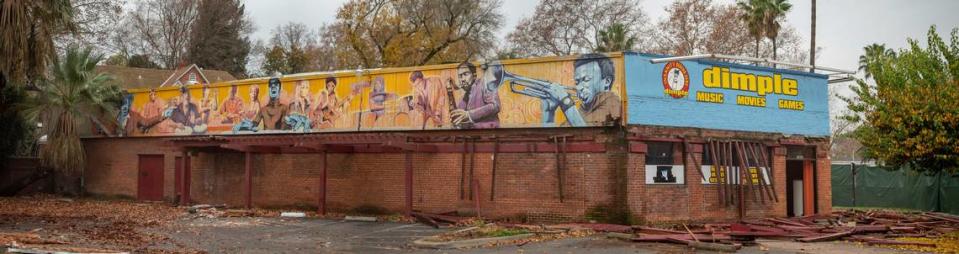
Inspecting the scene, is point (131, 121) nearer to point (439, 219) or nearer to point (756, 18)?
point (439, 219)

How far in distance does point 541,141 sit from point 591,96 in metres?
1.71

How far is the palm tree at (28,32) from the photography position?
20297mm

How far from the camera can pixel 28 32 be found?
2128cm

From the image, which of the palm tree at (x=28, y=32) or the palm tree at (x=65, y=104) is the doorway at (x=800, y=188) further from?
the palm tree at (x=65, y=104)

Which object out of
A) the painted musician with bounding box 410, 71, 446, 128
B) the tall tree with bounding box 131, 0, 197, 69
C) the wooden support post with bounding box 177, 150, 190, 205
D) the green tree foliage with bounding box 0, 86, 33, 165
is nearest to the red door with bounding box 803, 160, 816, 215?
the painted musician with bounding box 410, 71, 446, 128

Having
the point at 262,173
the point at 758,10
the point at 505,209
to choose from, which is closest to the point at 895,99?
the point at 505,209

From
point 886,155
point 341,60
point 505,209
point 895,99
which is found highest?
point 341,60

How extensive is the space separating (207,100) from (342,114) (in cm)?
652

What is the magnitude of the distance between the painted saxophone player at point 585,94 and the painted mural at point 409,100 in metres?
0.02

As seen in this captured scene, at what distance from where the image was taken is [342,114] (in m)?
25.6

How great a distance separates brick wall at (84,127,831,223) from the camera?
2102 centimetres

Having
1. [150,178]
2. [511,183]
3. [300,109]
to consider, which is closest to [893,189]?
[511,183]

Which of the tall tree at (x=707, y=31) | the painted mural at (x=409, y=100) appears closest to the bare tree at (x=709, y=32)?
the tall tree at (x=707, y=31)

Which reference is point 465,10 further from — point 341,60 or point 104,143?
point 104,143
